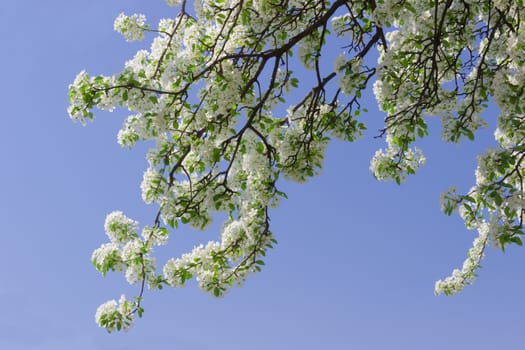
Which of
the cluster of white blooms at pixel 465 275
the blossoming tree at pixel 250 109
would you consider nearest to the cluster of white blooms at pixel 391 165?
the blossoming tree at pixel 250 109

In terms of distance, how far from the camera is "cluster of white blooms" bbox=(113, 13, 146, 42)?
9688 millimetres

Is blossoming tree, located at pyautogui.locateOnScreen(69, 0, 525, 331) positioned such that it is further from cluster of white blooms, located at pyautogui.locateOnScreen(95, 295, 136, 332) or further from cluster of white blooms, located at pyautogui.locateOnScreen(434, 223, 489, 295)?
cluster of white blooms, located at pyautogui.locateOnScreen(434, 223, 489, 295)

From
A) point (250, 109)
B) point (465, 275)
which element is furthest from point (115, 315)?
point (465, 275)

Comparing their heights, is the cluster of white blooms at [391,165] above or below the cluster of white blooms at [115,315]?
above

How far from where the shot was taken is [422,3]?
25.3ft

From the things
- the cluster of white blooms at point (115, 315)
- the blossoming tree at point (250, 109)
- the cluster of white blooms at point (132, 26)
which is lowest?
the cluster of white blooms at point (115, 315)

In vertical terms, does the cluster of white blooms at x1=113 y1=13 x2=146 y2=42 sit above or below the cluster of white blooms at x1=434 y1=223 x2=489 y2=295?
above

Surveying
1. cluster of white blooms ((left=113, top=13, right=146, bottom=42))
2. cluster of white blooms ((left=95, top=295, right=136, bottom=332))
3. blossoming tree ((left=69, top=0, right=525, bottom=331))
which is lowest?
cluster of white blooms ((left=95, top=295, right=136, bottom=332))

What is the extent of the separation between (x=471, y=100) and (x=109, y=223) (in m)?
4.96

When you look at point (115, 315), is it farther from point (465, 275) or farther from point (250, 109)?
point (465, 275)

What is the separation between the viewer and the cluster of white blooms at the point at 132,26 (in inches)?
381

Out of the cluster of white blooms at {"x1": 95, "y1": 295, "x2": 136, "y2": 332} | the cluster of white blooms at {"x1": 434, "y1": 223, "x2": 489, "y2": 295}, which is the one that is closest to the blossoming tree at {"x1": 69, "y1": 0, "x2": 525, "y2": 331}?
the cluster of white blooms at {"x1": 95, "y1": 295, "x2": 136, "y2": 332}

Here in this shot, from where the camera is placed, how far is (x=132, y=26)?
31.8ft

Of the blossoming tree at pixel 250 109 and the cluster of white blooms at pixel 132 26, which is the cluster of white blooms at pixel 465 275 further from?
the cluster of white blooms at pixel 132 26
